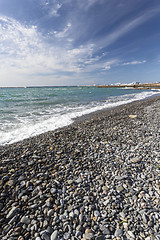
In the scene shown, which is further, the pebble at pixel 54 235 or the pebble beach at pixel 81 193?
the pebble beach at pixel 81 193

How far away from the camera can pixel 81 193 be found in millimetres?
3152

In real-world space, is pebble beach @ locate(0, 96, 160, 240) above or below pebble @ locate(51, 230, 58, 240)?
above

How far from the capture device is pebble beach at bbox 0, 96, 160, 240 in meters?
2.36

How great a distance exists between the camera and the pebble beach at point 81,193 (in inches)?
93.0

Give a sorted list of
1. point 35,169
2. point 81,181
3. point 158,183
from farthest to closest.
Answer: point 35,169
point 81,181
point 158,183

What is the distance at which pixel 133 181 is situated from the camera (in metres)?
3.46

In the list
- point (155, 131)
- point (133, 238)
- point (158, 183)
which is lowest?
point (133, 238)

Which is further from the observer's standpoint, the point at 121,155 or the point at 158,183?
the point at 121,155

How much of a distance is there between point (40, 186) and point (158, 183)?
342cm

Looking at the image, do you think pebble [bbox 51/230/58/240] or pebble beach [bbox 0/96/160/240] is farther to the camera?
pebble beach [bbox 0/96/160/240]

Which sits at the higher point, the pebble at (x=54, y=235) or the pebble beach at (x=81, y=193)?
the pebble beach at (x=81, y=193)

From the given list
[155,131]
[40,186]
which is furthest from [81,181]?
[155,131]

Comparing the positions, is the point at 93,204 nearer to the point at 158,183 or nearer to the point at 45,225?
the point at 45,225

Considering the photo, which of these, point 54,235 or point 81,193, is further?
point 81,193
